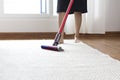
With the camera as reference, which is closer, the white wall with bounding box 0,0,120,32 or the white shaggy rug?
the white shaggy rug

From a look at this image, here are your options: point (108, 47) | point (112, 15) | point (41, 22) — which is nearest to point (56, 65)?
point (108, 47)

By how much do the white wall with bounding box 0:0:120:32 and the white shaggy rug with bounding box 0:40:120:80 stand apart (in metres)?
1.33

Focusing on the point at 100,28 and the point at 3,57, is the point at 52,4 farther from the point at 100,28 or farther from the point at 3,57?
the point at 3,57

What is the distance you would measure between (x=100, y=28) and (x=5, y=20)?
4.20 ft

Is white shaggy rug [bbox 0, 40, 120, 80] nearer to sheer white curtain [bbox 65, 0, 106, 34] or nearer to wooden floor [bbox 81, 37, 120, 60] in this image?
wooden floor [bbox 81, 37, 120, 60]

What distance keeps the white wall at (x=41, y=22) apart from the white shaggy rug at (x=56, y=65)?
4.35ft

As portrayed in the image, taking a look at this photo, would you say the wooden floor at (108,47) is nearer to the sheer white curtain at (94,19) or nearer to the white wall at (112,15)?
the sheer white curtain at (94,19)

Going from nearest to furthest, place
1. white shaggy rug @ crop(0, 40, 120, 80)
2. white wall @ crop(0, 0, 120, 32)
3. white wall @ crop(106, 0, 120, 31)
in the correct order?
white shaggy rug @ crop(0, 40, 120, 80), white wall @ crop(0, 0, 120, 32), white wall @ crop(106, 0, 120, 31)

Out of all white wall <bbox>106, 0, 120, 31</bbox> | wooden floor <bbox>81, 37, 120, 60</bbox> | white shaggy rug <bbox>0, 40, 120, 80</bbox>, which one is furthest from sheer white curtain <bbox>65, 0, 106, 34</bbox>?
white shaggy rug <bbox>0, 40, 120, 80</bbox>

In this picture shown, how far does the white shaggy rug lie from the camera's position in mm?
1498

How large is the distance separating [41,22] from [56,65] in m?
1.97

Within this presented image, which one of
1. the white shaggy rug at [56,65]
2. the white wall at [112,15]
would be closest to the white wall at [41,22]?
the white wall at [112,15]

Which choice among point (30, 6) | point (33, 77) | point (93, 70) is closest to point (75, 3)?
point (30, 6)

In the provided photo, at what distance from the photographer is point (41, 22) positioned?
3705 mm
